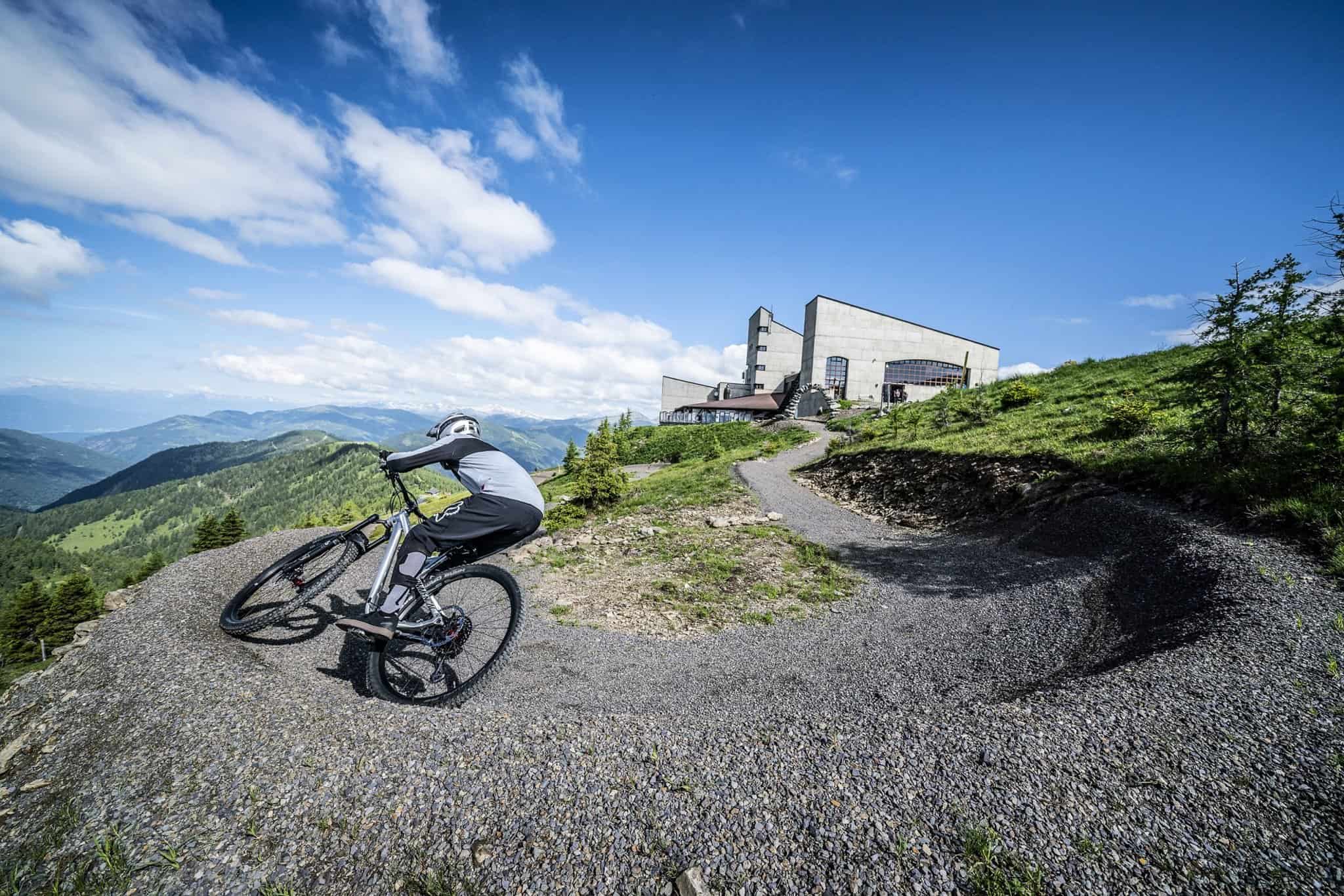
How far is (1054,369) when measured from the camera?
2823cm

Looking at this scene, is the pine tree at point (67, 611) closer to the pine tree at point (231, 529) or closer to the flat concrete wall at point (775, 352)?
the pine tree at point (231, 529)

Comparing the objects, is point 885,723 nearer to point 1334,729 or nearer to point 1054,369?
point 1334,729

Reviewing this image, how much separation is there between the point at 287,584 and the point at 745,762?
6.04 metres

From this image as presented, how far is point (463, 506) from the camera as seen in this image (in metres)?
5.49

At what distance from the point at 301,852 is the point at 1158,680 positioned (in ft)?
20.9

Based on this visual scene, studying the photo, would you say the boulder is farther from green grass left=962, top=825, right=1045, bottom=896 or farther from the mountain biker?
the mountain biker

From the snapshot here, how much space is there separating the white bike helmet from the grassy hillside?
16587 centimetres

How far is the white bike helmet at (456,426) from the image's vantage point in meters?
5.52

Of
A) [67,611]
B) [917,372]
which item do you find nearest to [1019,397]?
[917,372]

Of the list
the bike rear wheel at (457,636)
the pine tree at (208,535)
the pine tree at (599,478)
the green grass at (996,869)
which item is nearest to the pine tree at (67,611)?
the pine tree at (208,535)

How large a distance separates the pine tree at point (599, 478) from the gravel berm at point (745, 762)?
12.7 m

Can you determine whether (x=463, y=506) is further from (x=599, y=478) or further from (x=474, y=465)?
(x=599, y=478)

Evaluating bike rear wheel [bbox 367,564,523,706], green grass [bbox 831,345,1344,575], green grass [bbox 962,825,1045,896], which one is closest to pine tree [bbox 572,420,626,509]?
green grass [bbox 831,345,1344,575]

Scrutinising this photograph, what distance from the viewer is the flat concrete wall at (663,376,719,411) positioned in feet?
242
